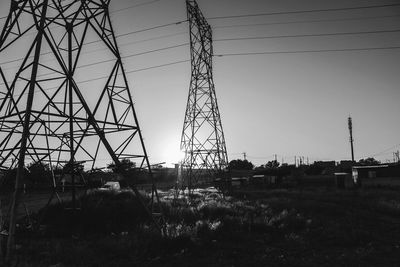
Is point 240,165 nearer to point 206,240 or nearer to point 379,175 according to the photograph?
point 379,175

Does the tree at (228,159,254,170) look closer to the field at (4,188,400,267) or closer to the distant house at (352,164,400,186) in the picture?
the distant house at (352,164,400,186)

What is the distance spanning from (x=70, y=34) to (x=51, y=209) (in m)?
9.31

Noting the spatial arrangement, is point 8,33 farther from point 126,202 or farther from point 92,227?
point 126,202

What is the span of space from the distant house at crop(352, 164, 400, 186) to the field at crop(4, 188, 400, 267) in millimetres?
31583

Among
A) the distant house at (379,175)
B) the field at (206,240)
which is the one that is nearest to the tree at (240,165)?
the distant house at (379,175)

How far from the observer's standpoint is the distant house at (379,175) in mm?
44434

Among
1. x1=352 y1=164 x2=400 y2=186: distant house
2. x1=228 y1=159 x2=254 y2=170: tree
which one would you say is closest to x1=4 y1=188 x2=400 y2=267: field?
x1=352 y1=164 x2=400 y2=186: distant house

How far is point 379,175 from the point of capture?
46312 mm

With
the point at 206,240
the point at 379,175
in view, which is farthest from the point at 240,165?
the point at 206,240

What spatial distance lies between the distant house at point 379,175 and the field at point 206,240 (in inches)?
1243

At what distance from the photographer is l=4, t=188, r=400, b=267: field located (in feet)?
29.5

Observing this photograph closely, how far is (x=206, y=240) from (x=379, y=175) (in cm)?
4283

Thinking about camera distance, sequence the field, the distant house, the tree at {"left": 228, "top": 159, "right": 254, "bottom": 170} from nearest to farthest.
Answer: the field → the distant house → the tree at {"left": 228, "top": 159, "right": 254, "bottom": 170}

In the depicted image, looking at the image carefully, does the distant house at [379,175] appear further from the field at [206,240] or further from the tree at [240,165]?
the tree at [240,165]
